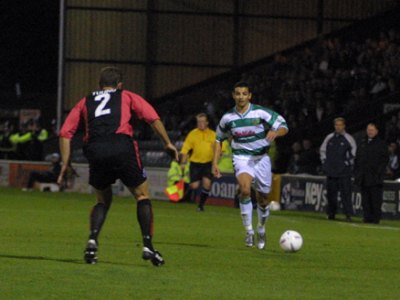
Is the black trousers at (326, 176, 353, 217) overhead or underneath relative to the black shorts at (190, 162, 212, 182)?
underneath

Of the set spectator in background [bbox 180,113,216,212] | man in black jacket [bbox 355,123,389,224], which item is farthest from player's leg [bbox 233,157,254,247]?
spectator in background [bbox 180,113,216,212]

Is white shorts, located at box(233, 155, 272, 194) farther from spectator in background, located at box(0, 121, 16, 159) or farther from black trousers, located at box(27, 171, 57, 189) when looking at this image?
spectator in background, located at box(0, 121, 16, 159)

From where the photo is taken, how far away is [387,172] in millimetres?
29156

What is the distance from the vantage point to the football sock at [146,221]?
1346cm

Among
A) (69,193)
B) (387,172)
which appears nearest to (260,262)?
(387,172)

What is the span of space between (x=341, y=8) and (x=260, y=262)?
31549mm

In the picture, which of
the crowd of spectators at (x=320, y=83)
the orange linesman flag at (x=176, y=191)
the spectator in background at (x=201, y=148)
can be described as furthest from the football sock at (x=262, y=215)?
the orange linesman flag at (x=176, y=191)

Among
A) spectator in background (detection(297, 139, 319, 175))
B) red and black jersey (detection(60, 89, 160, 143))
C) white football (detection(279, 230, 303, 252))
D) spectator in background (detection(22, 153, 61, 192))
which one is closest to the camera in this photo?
red and black jersey (detection(60, 89, 160, 143))

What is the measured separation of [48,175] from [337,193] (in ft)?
43.3

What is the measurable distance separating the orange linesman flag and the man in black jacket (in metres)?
8.43

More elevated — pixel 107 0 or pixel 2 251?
pixel 107 0

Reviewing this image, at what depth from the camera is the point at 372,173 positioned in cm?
2556

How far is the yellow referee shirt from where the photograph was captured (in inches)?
1113

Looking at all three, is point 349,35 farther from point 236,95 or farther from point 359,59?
point 236,95
